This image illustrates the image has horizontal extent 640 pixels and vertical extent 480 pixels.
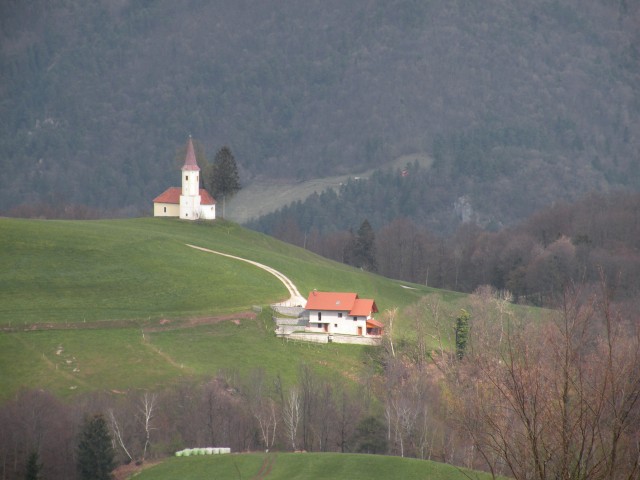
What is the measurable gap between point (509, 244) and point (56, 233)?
6634 centimetres

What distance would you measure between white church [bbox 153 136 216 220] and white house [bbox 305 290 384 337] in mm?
30459

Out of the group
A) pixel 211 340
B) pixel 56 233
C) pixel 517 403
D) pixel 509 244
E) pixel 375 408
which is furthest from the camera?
pixel 509 244

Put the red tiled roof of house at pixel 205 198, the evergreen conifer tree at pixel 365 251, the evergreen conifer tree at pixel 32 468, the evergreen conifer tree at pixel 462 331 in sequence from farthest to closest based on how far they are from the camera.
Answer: the evergreen conifer tree at pixel 365 251
the red tiled roof of house at pixel 205 198
the evergreen conifer tree at pixel 462 331
the evergreen conifer tree at pixel 32 468

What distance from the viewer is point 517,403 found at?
26047 mm

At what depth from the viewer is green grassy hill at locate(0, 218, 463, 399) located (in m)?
74.0

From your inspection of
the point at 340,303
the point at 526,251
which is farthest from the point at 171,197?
the point at 526,251

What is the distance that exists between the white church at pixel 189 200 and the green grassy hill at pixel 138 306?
5.86 metres

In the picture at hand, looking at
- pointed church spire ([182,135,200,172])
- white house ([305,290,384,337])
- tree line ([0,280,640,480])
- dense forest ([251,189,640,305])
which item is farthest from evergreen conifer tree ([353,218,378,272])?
tree line ([0,280,640,480])

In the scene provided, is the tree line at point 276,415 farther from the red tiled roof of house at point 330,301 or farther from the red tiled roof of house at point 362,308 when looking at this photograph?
the red tiled roof of house at point 330,301

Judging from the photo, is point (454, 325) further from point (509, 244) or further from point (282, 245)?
point (509, 244)

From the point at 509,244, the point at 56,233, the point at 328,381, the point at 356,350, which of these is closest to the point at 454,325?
the point at 356,350

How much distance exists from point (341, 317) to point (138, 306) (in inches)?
564

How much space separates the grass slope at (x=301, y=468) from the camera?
168 ft

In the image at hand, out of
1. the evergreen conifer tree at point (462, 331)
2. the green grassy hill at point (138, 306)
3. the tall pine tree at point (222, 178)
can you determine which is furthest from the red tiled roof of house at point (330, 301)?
the tall pine tree at point (222, 178)
